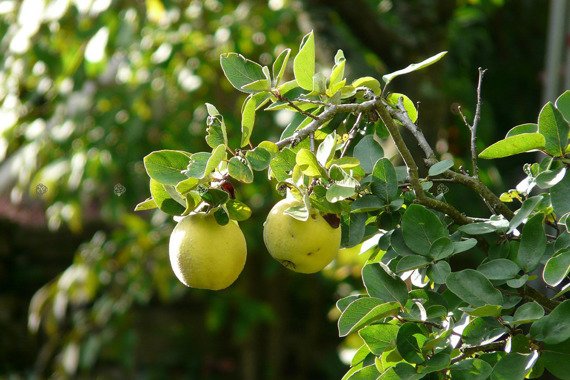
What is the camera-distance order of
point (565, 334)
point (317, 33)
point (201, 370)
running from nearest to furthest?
point (565, 334) → point (317, 33) → point (201, 370)

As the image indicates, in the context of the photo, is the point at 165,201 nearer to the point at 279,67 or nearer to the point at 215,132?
the point at 215,132

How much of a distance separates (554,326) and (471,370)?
0.23 ft

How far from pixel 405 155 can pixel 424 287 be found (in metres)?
0.13

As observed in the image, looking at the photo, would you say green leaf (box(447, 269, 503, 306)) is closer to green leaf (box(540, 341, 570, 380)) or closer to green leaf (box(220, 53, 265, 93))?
green leaf (box(540, 341, 570, 380))

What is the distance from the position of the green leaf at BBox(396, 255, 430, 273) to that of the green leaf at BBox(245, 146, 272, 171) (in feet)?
0.45

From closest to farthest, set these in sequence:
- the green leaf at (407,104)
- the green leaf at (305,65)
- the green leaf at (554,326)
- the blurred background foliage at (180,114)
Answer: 1. the green leaf at (554,326)
2. the green leaf at (305,65)
3. the green leaf at (407,104)
4. the blurred background foliage at (180,114)

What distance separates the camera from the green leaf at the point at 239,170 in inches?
28.4

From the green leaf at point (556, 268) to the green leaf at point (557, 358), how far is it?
0.05 meters

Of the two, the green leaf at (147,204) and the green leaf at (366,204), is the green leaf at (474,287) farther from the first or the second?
the green leaf at (147,204)

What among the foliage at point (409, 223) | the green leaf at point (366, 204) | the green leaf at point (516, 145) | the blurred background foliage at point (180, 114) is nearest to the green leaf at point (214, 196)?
the foliage at point (409, 223)

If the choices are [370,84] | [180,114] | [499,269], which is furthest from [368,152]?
[180,114]

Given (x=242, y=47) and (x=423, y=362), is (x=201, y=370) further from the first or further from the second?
(x=423, y=362)

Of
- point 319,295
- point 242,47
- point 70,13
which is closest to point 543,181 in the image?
point 70,13

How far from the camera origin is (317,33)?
1976 millimetres
